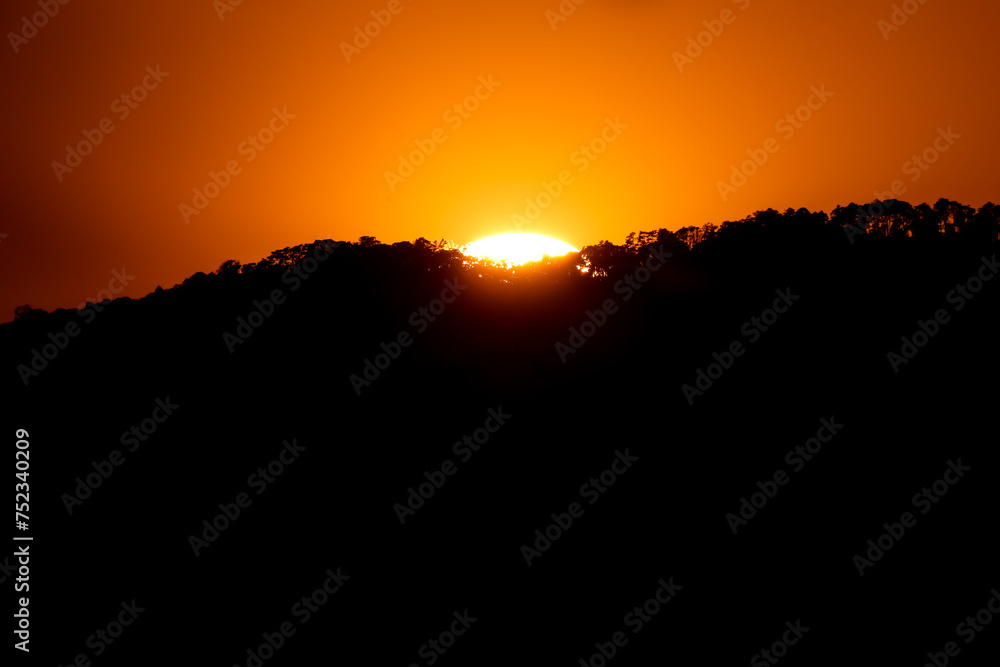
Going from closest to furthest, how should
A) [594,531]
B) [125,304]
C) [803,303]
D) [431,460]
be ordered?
[594,531]
[431,460]
[803,303]
[125,304]

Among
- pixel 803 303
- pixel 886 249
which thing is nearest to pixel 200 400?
pixel 803 303

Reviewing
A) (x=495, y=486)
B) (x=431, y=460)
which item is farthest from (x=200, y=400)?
(x=495, y=486)

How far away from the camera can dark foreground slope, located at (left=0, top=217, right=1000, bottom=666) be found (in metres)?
25.3

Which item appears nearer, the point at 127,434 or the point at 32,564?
the point at 32,564

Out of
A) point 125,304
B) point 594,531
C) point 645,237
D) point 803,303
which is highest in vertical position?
point 125,304

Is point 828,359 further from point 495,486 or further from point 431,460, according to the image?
point 431,460

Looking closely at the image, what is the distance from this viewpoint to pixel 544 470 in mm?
38156

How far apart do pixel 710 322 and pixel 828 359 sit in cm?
853

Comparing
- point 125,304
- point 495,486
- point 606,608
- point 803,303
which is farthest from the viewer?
point 125,304

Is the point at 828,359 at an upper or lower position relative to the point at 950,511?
upper

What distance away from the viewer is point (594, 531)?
31812mm

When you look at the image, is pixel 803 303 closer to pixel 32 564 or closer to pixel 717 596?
pixel 717 596

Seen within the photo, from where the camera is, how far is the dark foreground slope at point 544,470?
25266 millimetres

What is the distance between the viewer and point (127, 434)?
156 ft
